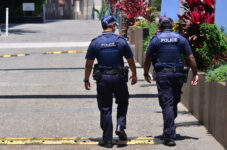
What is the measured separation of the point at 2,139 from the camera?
7.22 m

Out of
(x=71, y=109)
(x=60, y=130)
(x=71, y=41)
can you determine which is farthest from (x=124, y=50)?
(x=71, y=41)

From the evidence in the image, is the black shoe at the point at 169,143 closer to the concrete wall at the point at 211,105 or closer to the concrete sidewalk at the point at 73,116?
the concrete sidewalk at the point at 73,116

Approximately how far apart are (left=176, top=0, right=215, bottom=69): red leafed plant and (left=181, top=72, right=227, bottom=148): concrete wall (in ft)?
2.98

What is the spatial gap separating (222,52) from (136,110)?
1918 millimetres

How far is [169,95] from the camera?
6793 millimetres

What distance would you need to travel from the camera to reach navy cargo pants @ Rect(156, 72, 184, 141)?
266 inches

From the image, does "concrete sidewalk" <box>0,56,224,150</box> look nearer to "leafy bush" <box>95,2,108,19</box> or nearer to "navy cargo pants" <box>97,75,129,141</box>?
"navy cargo pants" <box>97,75,129,141</box>

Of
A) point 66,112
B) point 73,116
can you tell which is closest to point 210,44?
point 73,116

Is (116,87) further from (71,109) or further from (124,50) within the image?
(71,109)

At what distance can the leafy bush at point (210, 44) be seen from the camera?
29.5 ft

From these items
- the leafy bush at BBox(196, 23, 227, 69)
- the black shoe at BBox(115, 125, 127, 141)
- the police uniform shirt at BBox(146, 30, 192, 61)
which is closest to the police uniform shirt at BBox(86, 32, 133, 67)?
the police uniform shirt at BBox(146, 30, 192, 61)

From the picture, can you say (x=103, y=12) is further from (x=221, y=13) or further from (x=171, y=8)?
(x=221, y=13)

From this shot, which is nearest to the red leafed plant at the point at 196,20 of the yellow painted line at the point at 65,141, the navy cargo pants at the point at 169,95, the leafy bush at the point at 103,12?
the navy cargo pants at the point at 169,95

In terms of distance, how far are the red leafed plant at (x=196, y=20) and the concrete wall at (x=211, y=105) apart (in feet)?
2.98
